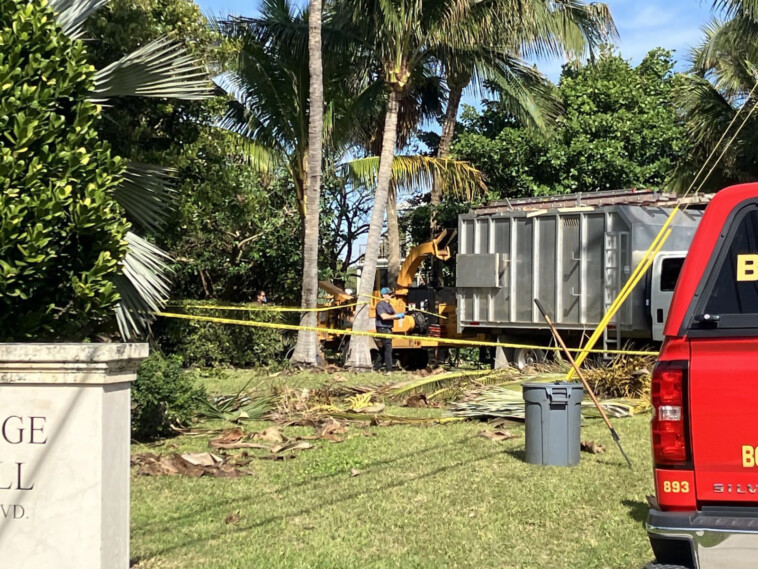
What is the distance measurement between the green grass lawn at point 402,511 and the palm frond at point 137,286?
4.91ft

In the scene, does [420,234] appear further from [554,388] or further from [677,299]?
[677,299]

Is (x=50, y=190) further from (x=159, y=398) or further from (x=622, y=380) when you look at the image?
(x=622, y=380)

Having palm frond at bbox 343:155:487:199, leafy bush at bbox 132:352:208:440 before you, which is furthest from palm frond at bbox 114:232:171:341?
palm frond at bbox 343:155:487:199

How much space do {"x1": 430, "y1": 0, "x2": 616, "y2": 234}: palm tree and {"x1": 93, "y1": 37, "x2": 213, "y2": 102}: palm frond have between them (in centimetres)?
1011

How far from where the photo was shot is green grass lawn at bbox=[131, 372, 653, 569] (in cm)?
594

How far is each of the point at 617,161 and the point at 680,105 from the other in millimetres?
4767

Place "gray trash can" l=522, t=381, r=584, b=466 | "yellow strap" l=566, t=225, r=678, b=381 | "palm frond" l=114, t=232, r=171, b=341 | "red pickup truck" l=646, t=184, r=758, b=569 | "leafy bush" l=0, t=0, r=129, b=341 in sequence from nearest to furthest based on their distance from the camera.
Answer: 1. "red pickup truck" l=646, t=184, r=758, b=569
2. "leafy bush" l=0, t=0, r=129, b=341
3. "gray trash can" l=522, t=381, r=584, b=466
4. "palm frond" l=114, t=232, r=171, b=341
5. "yellow strap" l=566, t=225, r=678, b=381

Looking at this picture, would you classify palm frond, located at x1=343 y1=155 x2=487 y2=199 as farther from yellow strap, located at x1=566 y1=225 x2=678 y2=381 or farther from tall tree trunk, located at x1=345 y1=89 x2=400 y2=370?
yellow strap, located at x1=566 y1=225 x2=678 y2=381

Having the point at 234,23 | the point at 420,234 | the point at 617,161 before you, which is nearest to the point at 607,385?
the point at 234,23

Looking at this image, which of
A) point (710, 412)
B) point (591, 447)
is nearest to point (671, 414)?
point (710, 412)

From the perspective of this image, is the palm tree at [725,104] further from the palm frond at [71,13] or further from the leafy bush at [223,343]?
the palm frond at [71,13]

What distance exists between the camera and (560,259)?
59.7 ft

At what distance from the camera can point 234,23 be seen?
19.9m

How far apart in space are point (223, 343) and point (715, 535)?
54.9ft
